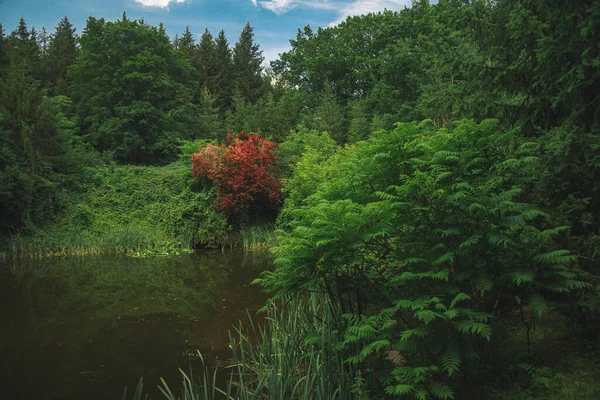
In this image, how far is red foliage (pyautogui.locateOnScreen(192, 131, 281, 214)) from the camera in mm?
16234

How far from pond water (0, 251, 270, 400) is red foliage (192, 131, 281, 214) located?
145 inches

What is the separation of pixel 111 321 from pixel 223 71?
32.6m

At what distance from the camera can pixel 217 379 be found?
535cm

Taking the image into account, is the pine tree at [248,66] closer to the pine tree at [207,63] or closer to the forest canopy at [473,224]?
the pine tree at [207,63]

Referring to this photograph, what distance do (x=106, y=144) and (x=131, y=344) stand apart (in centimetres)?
2069

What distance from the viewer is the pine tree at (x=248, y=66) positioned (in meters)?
36.9

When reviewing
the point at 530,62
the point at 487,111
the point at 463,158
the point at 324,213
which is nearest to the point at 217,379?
the point at 324,213

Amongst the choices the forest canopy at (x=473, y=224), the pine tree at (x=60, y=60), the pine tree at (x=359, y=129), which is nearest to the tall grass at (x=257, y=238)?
the pine tree at (x=359, y=129)

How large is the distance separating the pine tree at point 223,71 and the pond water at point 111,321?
24880 mm

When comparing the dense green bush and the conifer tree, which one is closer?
the dense green bush

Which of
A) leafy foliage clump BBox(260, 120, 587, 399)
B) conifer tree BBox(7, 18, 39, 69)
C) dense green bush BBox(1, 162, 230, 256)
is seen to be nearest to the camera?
leafy foliage clump BBox(260, 120, 587, 399)

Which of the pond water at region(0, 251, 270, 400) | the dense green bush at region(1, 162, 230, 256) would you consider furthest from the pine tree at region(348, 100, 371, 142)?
the pond water at region(0, 251, 270, 400)

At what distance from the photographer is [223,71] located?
37438 mm

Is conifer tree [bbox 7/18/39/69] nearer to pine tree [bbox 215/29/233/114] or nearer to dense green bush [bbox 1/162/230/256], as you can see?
dense green bush [bbox 1/162/230/256]
